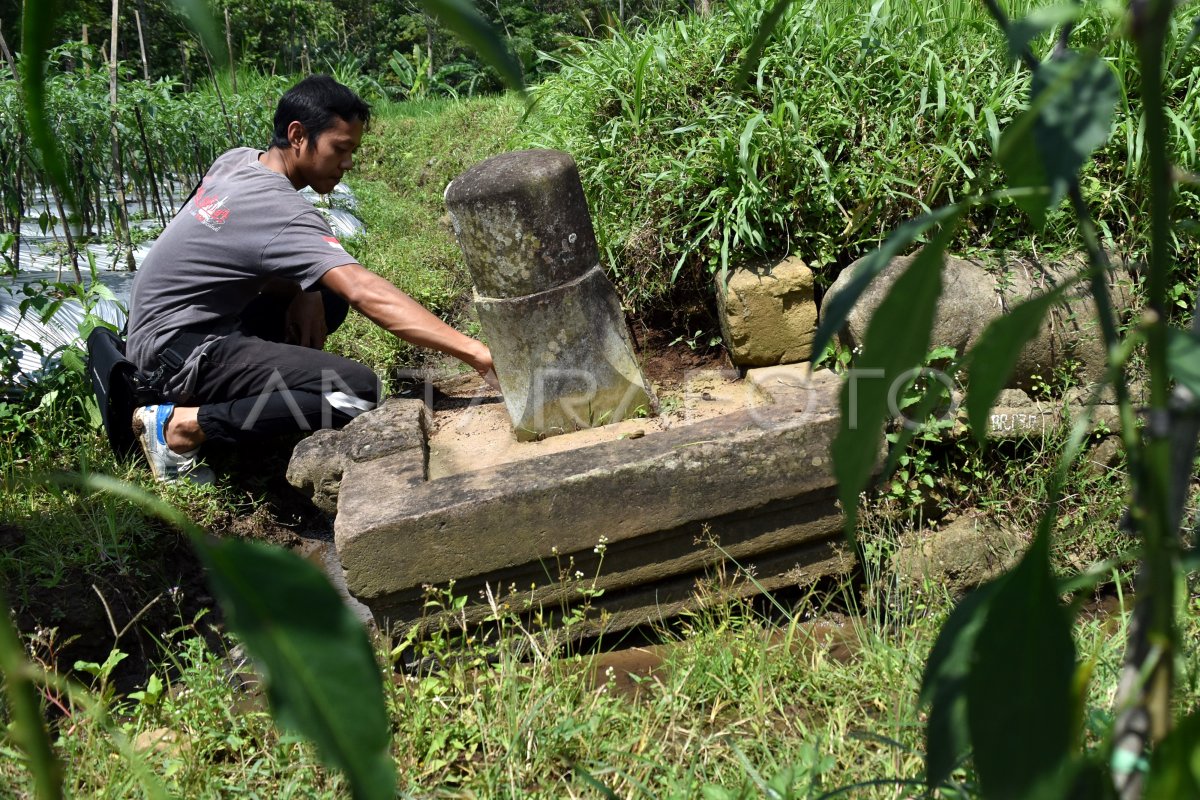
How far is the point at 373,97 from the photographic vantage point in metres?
10.1

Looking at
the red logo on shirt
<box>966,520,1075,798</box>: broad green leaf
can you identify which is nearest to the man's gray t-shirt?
the red logo on shirt

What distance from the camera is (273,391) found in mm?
3461

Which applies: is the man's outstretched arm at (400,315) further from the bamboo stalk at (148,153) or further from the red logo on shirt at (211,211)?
the bamboo stalk at (148,153)

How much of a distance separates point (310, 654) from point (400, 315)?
2870 millimetres

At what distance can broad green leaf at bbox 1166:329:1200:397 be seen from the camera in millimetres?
508

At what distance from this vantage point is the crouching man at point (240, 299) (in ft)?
11.3

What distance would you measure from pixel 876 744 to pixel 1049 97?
172 cm

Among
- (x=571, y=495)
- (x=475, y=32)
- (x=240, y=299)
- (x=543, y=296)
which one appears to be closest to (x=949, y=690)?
(x=475, y=32)

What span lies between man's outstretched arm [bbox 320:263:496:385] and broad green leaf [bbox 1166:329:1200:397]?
9.08 ft

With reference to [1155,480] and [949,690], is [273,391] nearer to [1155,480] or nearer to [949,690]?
[949,690]

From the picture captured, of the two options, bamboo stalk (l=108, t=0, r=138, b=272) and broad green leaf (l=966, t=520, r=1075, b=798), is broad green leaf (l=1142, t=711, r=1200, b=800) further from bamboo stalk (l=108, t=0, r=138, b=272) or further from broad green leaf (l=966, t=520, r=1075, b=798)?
bamboo stalk (l=108, t=0, r=138, b=272)

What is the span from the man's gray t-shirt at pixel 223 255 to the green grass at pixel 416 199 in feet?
2.78

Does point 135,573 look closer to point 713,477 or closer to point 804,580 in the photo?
point 713,477

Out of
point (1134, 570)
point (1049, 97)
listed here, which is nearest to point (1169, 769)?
point (1049, 97)
